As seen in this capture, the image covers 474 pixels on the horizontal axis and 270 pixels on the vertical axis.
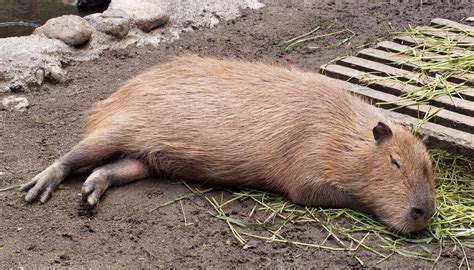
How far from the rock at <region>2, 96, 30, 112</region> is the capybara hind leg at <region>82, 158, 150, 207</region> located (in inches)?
42.7

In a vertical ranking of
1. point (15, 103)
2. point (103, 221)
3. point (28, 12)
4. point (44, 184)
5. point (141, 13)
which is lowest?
point (103, 221)

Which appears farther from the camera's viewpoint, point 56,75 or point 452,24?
point 452,24

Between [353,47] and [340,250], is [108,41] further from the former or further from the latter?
[340,250]

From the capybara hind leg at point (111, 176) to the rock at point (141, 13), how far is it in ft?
6.51

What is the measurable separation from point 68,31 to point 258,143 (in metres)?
2.11

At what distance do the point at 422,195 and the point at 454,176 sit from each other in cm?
66

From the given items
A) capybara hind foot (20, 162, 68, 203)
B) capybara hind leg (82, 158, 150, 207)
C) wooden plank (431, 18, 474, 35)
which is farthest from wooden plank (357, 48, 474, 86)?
capybara hind foot (20, 162, 68, 203)

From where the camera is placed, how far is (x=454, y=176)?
167 inches

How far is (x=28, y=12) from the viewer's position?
268 inches

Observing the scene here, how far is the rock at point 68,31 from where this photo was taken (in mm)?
5535

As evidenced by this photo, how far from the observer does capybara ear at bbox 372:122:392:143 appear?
3791 mm

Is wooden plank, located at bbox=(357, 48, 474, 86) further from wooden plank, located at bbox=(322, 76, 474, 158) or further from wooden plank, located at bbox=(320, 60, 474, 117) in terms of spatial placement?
wooden plank, located at bbox=(322, 76, 474, 158)

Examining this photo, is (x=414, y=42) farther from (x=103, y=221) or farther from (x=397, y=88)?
(x=103, y=221)

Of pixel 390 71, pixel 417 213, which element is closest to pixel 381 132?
pixel 417 213
